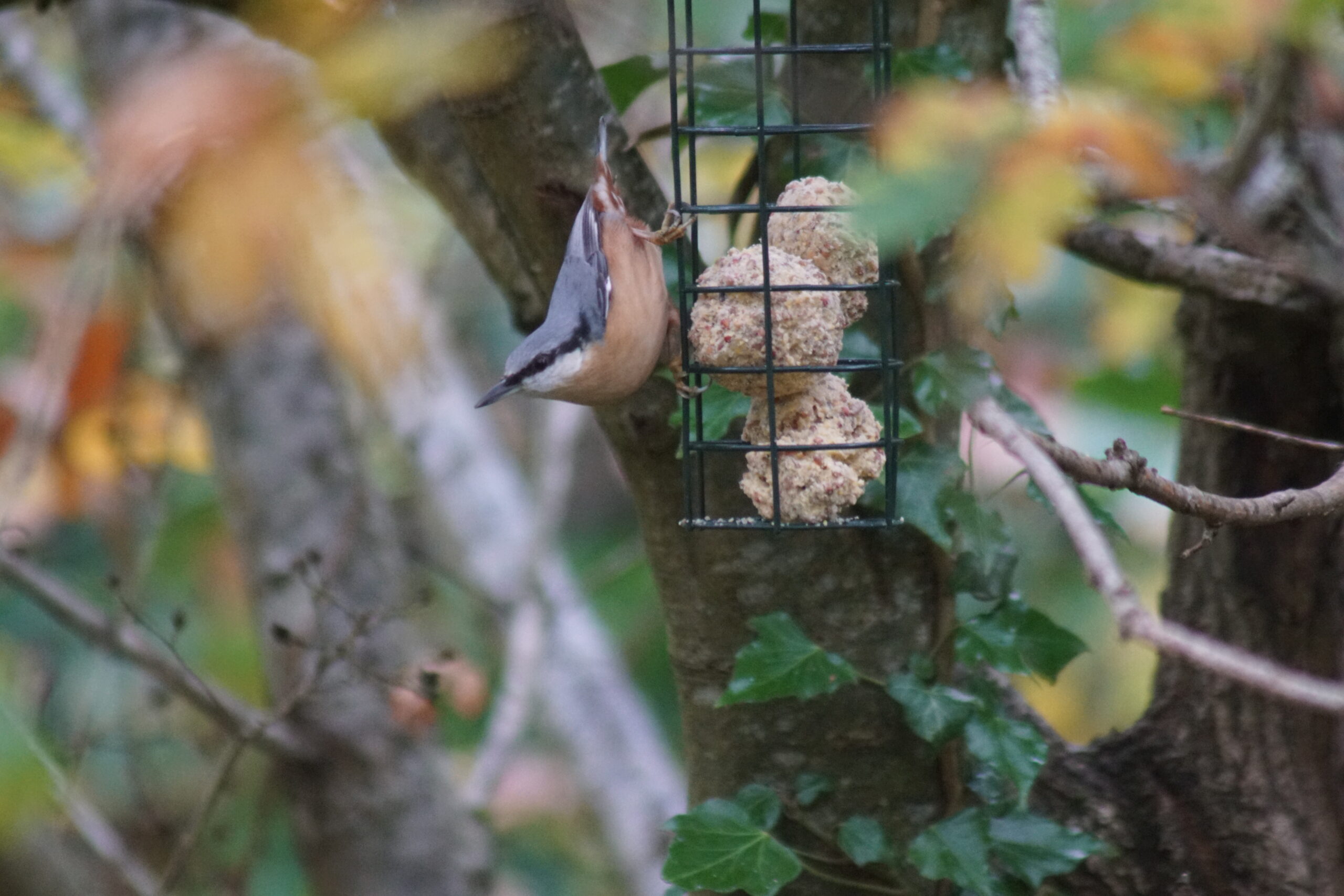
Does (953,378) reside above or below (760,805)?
above

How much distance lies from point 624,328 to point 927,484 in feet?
1.66

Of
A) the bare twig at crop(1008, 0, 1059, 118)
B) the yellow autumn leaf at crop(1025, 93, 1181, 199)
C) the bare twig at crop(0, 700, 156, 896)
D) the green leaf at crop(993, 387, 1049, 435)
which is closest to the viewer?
the yellow autumn leaf at crop(1025, 93, 1181, 199)

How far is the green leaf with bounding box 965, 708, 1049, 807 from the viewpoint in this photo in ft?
5.82

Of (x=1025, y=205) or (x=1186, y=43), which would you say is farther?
(x=1186, y=43)

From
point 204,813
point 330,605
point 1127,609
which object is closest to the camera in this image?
point 1127,609

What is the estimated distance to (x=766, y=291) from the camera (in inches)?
66.6

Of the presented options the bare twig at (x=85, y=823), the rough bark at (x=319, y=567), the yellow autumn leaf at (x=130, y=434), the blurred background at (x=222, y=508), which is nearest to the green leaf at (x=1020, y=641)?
the blurred background at (x=222, y=508)

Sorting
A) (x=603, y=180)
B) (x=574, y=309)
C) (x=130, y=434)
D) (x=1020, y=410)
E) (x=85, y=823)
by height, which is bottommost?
(x=85, y=823)

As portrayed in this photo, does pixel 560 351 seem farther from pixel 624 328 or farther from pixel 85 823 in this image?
pixel 85 823

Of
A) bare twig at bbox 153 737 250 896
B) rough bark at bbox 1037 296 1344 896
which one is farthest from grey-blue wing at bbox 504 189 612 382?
bare twig at bbox 153 737 250 896

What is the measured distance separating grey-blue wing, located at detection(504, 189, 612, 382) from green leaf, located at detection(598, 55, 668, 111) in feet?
1.49

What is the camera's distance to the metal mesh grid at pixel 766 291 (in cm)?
172

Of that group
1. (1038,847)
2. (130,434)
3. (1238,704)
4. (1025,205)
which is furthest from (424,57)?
(130,434)

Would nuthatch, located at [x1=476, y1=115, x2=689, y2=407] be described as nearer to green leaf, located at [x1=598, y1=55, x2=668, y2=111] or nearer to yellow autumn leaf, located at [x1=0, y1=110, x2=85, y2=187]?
green leaf, located at [x1=598, y1=55, x2=668, y2=111]
